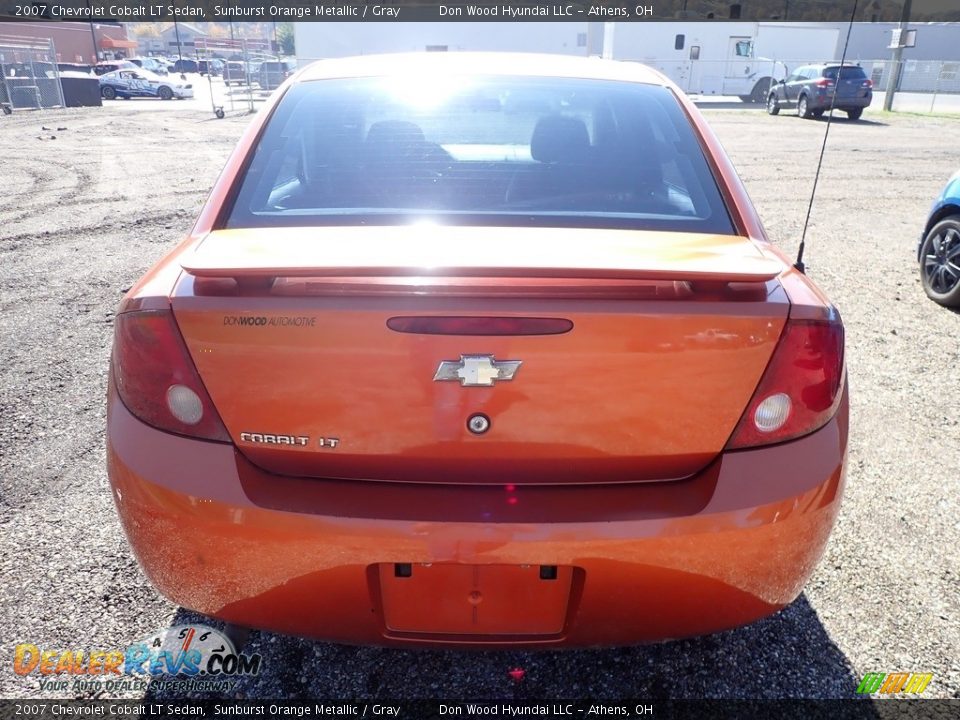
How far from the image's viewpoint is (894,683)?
2.05 meters

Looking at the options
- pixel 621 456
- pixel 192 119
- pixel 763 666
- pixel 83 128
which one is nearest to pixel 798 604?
pixel 763 666

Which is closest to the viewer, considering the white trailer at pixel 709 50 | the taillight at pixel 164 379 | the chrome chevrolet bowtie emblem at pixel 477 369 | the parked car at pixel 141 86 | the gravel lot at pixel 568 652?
the chrome chevrolet bowtie emblem at pixel 477 369

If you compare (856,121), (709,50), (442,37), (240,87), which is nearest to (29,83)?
(240,87)

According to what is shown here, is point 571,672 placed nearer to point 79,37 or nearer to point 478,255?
point 478,255

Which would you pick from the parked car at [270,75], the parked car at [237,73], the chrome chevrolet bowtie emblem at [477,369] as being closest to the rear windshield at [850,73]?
the parked car at [270,75]

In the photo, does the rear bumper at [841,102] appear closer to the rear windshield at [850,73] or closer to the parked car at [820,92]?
the parked car at [820,92]

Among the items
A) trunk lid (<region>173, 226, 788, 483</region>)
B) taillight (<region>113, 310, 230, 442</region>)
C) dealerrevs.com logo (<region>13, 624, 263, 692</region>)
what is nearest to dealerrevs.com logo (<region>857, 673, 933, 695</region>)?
trunk lid (<region>173, 226, 788, 483</region>)

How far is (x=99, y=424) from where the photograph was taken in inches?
133

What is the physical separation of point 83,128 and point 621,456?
65.4 feet

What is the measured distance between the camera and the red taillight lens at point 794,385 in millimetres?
1565

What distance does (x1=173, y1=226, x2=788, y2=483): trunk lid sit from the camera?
58.2 inches

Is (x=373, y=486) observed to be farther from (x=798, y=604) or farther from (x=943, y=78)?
(x=943, y=78)

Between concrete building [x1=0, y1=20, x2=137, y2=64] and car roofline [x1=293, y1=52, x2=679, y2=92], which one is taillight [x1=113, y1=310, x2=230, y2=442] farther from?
concrete building [x1=0, y1=20, x2=137, y2=64]

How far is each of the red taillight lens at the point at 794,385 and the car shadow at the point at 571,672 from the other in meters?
0.88
